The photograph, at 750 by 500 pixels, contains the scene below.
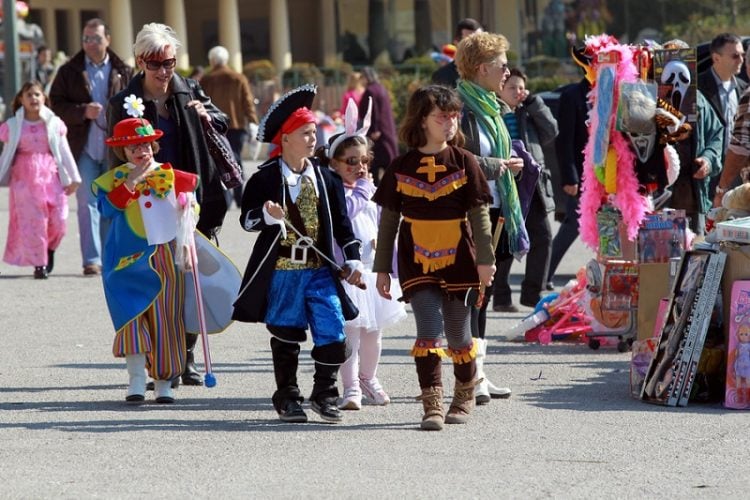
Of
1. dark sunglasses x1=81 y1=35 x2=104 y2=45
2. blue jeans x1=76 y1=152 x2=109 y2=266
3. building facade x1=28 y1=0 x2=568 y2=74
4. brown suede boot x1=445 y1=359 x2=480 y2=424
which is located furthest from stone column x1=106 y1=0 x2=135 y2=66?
brown suede boot x1=445 y1=359 x2=480 y2=424

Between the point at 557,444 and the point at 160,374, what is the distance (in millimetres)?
2124

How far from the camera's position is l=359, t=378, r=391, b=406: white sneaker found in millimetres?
7855

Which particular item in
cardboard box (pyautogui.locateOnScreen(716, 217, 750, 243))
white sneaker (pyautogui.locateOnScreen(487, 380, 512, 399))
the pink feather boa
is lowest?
white sneaker (pyautogui.locateOnScreen(487, 380, 512, 399))

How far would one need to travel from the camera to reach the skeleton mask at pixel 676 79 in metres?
9.80

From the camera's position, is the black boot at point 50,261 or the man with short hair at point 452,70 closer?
the man with short hair at point 452,70

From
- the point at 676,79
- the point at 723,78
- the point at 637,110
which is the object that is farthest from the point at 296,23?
the point at 637,110

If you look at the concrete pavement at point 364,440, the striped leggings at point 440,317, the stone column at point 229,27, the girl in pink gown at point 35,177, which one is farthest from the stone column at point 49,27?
the striped leggings at point 440,317

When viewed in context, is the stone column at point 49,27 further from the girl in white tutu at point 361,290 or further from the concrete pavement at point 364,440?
the girl in white tutu at point 361,290

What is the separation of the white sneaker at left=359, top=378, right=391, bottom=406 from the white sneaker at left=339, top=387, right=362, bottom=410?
0.46 ft

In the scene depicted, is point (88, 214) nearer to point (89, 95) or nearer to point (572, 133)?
point (89, 95)

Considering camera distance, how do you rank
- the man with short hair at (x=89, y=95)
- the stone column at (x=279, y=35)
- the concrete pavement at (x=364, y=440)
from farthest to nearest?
1. the stone column at (x=279, y=35)
2. the man with short hair at (x=89, y=95)
3. the concrete pavement at (x=364, y=440)

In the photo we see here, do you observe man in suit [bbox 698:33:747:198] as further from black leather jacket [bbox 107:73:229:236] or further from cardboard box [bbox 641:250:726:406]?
black leather jacket [bbox 107:73:229:236]

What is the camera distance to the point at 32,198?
1367cm

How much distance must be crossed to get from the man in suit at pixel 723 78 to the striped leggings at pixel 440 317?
189 inches
